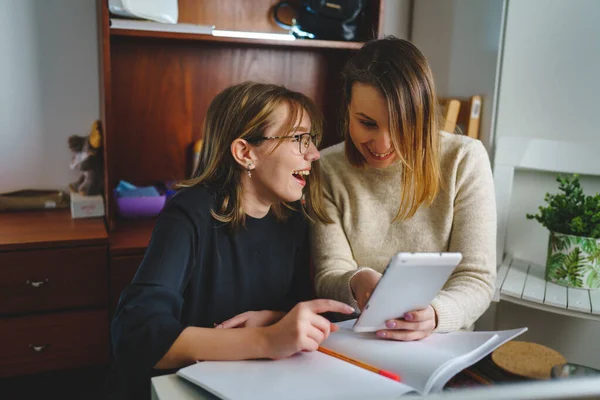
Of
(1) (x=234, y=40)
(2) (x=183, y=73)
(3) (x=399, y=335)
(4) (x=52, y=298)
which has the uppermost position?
(1) (x=234, y=40)

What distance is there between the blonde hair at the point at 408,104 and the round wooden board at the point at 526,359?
47cm

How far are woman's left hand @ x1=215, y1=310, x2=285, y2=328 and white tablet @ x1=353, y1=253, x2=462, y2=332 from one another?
0.21 m

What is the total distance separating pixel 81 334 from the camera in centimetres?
183

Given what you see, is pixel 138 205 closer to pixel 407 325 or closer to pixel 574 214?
pixel 407 325

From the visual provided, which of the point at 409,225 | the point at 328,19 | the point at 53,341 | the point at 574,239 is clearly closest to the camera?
the point at 409,225

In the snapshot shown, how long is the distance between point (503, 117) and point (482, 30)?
1.09 ft

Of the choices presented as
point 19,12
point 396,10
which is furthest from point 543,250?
point 19,12

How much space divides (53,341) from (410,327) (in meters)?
1.27

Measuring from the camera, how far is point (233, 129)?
1.23m

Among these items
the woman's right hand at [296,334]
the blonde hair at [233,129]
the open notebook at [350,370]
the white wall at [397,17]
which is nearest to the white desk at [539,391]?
the open notebook at [350,370]

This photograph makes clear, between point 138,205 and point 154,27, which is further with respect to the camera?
point 138,205

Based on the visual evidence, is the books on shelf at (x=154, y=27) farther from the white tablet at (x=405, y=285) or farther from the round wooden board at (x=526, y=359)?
the round wooden board at (x=526, y=359)

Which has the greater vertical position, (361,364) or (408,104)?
(408,104)

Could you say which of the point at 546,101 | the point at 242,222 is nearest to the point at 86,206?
the point at 242,222
